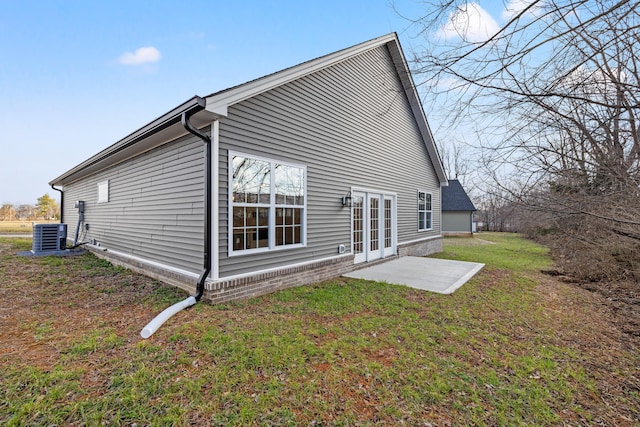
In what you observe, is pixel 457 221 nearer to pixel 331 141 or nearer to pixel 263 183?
pixel 331 141

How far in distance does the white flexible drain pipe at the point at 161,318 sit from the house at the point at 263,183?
0.85ft

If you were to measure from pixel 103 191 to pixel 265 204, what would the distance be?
6165mm

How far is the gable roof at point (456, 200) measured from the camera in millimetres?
21186

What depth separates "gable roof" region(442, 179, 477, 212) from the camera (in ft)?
69.5

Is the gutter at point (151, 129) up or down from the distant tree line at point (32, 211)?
up

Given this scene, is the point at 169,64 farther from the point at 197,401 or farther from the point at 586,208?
the point at 586,208

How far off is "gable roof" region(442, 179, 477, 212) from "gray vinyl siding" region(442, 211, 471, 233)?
57 centimetres

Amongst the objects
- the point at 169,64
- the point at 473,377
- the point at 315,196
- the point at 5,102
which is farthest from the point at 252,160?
the point at 5,102

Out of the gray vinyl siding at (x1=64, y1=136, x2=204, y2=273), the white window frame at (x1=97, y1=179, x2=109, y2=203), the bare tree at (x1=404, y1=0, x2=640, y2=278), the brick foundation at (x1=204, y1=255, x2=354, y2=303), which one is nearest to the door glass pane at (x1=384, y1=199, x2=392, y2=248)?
the brick foundation at (x1=204, y1=255, x2=354, y2=303)

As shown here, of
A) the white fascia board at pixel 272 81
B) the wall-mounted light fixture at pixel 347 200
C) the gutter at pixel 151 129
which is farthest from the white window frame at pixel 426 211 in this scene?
the gutter at pixel 151 129

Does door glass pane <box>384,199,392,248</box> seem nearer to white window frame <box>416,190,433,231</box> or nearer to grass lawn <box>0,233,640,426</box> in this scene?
white window frame <box>416,190,433,231</box>

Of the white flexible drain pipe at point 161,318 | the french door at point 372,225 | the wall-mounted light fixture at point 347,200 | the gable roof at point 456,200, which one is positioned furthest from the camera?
the gable roof at point 456,200

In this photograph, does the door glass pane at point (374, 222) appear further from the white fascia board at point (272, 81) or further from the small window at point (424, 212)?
the white fascia board at point (272, 81)

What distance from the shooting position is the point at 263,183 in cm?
513
